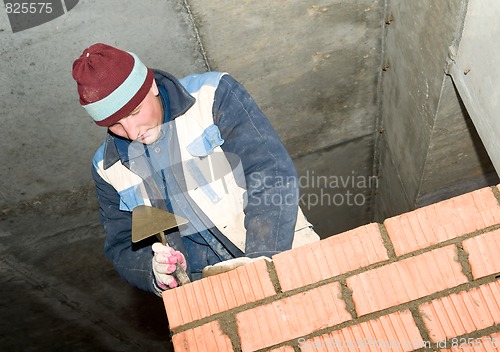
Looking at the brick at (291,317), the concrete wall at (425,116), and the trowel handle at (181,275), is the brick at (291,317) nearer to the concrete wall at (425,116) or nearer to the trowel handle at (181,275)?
the trowel handle at (181,275)

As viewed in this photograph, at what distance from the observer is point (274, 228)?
2.86 m

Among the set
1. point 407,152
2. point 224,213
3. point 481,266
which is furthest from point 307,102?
point 481,266

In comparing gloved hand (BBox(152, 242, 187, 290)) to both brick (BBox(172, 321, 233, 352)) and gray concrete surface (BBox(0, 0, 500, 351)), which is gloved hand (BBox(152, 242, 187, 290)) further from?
gray concrete surface (BBox(0, 0, 500, 351))

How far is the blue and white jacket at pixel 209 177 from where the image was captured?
2908mm

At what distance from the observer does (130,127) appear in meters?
2.86

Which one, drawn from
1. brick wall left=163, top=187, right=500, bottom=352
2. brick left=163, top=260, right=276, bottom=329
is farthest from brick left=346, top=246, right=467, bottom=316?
brick left=163, top=260, right=276, bottom=329

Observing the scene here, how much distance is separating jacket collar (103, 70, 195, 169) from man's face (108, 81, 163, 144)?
5cm

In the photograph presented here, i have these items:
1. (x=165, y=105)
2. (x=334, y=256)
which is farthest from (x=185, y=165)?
(x=334, y=256)

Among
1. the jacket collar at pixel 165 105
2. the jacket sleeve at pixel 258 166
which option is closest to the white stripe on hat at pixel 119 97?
the jacket collar at pixel 165 105

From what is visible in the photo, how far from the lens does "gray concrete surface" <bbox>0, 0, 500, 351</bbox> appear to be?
3.57 metres

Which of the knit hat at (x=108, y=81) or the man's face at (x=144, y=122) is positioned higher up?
the knit hat at (x=108, y=81)

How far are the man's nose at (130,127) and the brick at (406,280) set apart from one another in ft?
3.44

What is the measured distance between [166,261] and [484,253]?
1095mm

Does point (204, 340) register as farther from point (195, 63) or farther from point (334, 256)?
point (195, 63)
